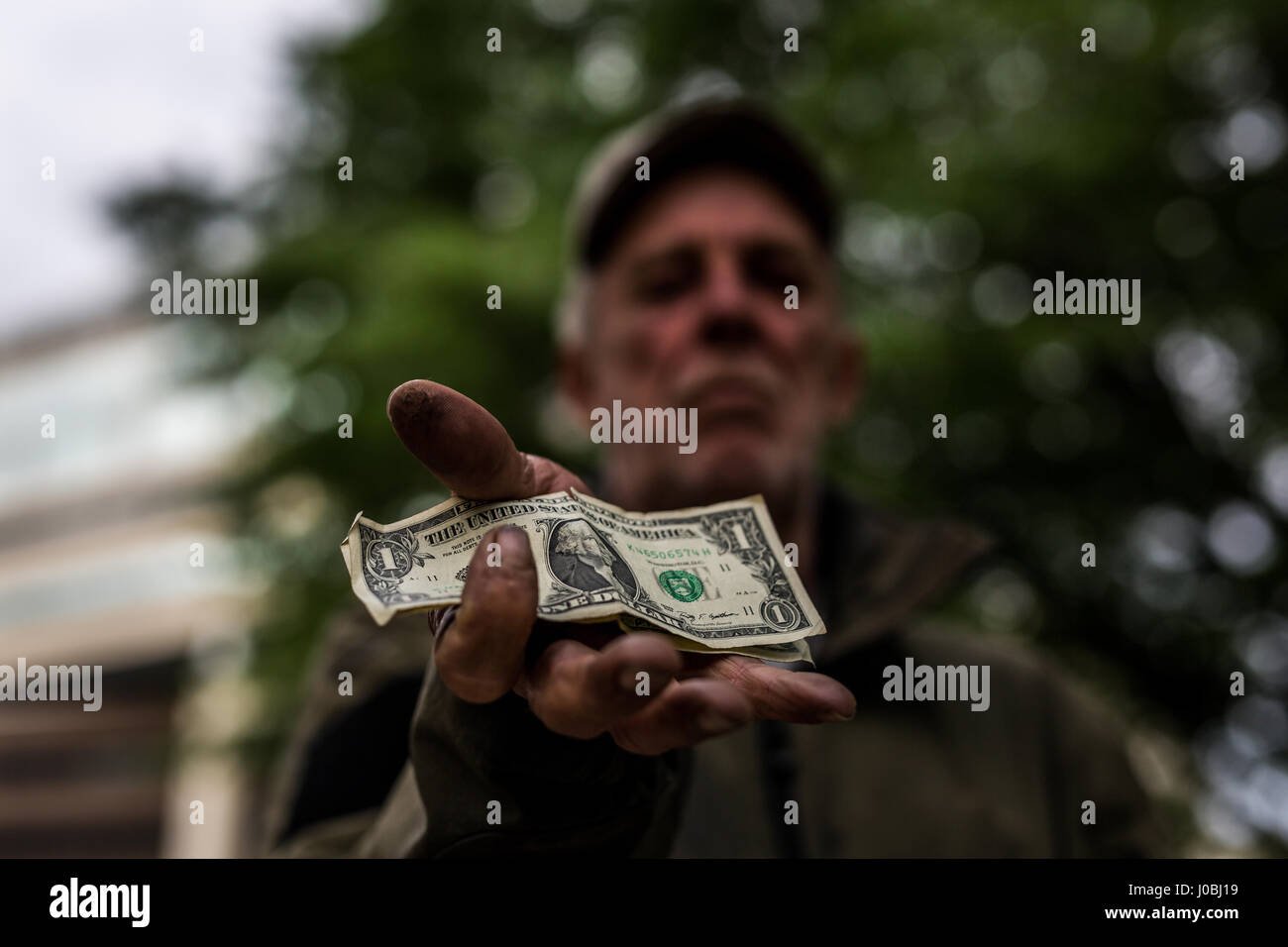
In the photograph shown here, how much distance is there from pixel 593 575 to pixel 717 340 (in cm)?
156

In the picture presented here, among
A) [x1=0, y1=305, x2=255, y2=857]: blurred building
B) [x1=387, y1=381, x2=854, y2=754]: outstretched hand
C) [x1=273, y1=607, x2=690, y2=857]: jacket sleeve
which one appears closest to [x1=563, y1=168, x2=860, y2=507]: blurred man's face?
[x1=273, y1=607, x2=690, y2=857]: jacket sleeve

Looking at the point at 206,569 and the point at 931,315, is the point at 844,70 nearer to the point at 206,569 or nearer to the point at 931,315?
the point at 931,315

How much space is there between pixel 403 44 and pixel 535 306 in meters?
2.27

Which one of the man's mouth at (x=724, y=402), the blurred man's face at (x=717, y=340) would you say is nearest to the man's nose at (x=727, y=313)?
the blurred man's face at (x=717, y=340)

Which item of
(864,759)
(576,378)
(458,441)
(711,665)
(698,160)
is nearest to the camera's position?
(458,441)

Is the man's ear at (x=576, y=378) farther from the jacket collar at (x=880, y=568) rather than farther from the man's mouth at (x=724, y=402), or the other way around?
the jacket collar at (x=880, y=568)

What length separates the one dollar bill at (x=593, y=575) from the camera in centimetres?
122

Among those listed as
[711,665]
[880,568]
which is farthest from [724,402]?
[711,665]

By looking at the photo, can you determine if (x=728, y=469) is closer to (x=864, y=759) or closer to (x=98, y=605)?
(x=864, y=759)

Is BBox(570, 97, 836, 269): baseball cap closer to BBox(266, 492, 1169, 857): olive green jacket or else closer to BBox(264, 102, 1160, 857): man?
BBox(264, 102, 1160, 857): man

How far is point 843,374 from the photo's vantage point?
333cm

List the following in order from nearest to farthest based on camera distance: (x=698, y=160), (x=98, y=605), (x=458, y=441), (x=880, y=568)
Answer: (x=458, y=441)
(x=880, y=568)
(x=698, y=160)
(x=98, y=605)

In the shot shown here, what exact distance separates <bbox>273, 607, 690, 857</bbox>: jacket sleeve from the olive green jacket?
8 centimetres

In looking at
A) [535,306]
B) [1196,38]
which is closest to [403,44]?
[535,306]
